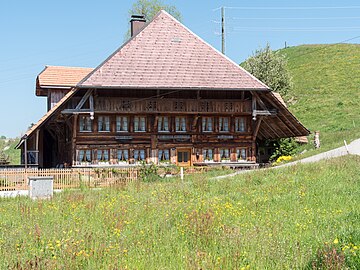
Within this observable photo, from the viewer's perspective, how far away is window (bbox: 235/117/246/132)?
1192 inches

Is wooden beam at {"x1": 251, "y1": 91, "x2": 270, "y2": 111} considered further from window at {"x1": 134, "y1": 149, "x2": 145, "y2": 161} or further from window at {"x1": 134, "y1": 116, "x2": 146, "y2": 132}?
window at {"x1": 134, "y1": 149, "x2": 145, "y2": 161}

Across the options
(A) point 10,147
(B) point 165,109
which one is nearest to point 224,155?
(B) point 165,109

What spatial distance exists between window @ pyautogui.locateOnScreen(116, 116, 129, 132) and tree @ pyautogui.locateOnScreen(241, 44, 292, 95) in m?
27.3

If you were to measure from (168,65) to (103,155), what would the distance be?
654cm

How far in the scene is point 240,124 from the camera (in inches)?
1195

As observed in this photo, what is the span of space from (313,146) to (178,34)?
1577 cm

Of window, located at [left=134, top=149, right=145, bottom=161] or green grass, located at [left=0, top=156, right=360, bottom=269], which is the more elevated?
window, located at [left=134, top=149, right=145, bottom=161]

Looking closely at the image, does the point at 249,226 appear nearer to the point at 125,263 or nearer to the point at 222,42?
the point at 125,263

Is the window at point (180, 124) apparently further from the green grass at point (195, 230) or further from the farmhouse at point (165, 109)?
the green grass at point (195, 230)

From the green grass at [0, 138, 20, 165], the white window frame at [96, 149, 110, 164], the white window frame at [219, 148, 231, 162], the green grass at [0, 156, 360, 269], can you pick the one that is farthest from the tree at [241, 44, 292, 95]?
the green grass at [0, 156, 360, 269]

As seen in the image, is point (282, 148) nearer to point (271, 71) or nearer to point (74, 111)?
point (74, 111)

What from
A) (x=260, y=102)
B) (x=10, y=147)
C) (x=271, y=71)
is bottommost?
(x=10, y=147)

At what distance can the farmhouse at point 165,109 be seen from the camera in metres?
27.1

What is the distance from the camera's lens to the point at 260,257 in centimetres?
739
